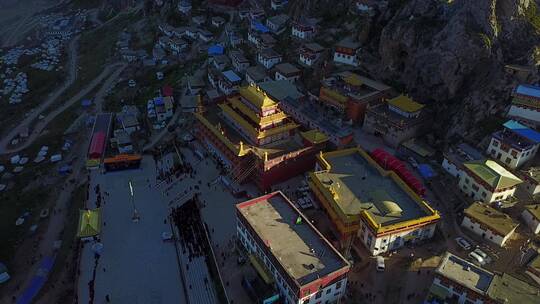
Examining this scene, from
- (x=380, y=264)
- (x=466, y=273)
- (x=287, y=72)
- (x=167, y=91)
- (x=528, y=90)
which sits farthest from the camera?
(x=167, y=91)

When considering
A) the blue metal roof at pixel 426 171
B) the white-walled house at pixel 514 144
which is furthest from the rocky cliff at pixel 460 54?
the blue metal roof at pixel 426 171

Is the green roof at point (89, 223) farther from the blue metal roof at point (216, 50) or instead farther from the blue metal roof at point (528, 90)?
the blue metal roof at point (528, 90)

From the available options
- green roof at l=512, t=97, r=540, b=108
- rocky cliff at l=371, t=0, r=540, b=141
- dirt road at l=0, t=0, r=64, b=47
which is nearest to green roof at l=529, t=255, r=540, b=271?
rocky cliff at l=371, t=0, r=540, b=141

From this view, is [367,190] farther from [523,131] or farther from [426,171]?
[523,131]

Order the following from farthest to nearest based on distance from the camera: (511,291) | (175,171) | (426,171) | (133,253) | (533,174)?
(175,171) < (426,171) < (133,253) < (533,174) < (511,291)

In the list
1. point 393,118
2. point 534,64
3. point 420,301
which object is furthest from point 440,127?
point 420,301

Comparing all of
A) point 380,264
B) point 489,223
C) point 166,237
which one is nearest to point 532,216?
point 489,223

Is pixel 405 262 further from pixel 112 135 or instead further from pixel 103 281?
pixel 112 135

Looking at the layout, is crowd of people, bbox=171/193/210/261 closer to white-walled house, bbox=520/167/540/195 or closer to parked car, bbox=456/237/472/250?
parked car, bbox=456/237/472/250
